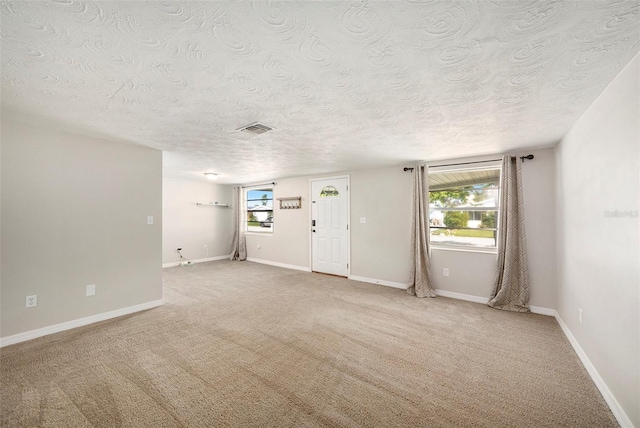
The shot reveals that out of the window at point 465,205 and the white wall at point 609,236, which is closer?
the white wall at point 609,236

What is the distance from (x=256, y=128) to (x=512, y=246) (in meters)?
3.77

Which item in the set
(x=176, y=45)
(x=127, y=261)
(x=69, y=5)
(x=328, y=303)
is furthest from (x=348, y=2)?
(x=127, y=261)

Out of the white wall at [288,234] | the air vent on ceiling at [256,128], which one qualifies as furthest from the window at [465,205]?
the air vent on ceiling at [256,128]

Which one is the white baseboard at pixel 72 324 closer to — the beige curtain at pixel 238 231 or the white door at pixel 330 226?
the white door at pixel 330 226

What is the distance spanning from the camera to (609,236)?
1.91m

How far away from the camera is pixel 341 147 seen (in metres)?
3.59

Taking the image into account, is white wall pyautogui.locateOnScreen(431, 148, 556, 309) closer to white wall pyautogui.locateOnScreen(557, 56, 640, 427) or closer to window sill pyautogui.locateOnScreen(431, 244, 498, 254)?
window sill pyautogui.locateOnScreen(431, 244, 498, 254)

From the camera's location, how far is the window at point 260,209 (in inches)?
283

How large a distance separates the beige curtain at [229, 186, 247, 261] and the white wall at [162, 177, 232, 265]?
15.2 inches

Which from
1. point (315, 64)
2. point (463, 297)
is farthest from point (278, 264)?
point (315, 64)

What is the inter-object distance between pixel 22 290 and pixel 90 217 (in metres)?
0.94

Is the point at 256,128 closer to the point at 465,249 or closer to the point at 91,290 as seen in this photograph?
the point at 91,290

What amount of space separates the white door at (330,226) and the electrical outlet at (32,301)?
4.41 metres

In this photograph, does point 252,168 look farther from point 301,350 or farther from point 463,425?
point 463,425
